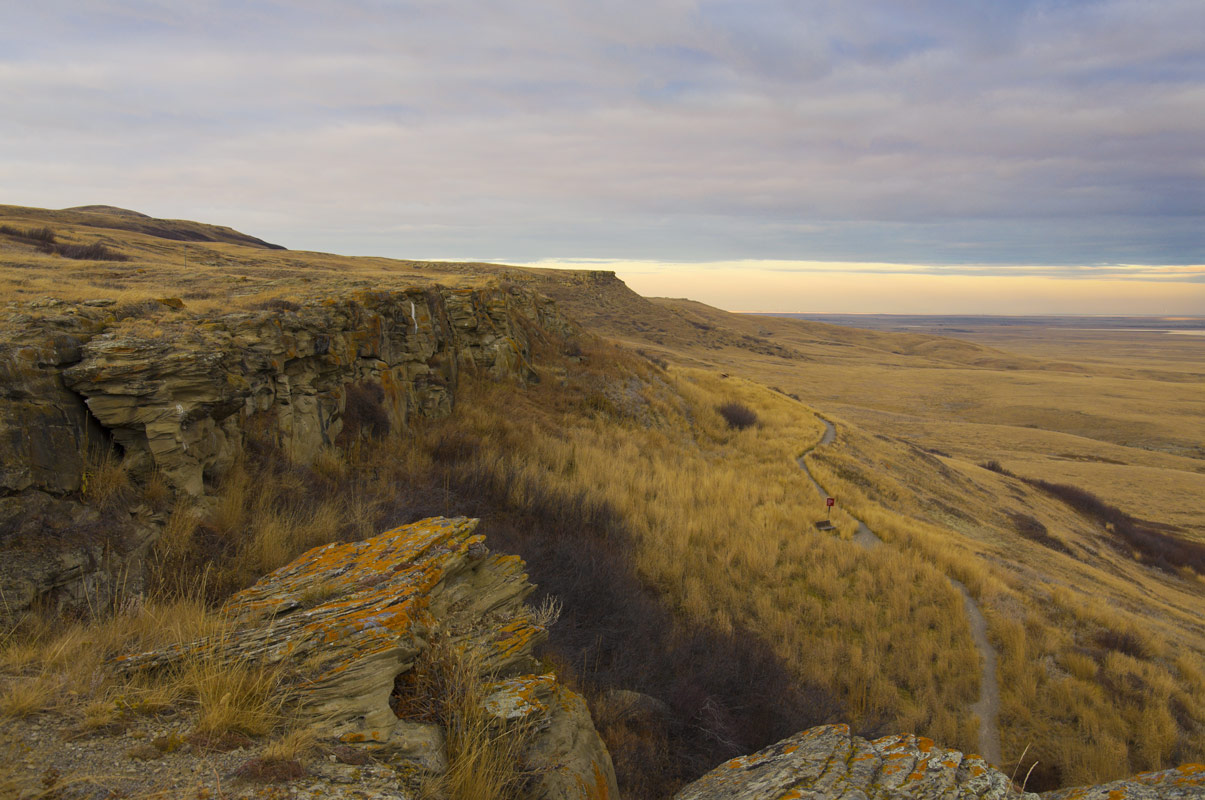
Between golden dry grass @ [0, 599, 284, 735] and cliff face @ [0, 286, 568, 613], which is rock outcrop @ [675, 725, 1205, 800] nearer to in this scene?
golden dry grass @ [0, 599, 284, 735]

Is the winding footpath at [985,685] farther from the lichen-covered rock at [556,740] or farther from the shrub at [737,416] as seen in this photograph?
the shrub at [737,416]

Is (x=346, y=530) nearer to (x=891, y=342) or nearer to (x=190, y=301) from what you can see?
(x=190, y=301)

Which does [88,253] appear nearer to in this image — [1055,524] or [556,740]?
Result: [556,740]

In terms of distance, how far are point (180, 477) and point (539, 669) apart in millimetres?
4406

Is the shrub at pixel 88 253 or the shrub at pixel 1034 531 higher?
the shrub at pixel 88 253

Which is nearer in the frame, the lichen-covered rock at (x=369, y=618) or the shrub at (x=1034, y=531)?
the lichen-covered rock at (x=369, y=618)

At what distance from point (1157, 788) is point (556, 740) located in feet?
12.7

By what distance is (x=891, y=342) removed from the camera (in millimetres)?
122500

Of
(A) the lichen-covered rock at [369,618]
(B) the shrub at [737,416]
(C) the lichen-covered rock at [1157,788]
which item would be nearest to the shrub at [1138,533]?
(B) the shrub at [737,416]

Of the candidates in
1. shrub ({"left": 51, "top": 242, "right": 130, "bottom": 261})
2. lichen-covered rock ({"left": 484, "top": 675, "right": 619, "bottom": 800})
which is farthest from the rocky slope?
shrub ({"left": 51, "top": 242, "right": 130, "bottom": 261})

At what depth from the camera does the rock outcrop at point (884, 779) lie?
3.66 metres

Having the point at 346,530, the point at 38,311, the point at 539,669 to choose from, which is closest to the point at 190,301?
the point at 38,311

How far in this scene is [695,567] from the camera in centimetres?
1012

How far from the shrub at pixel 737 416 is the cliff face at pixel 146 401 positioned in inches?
582
